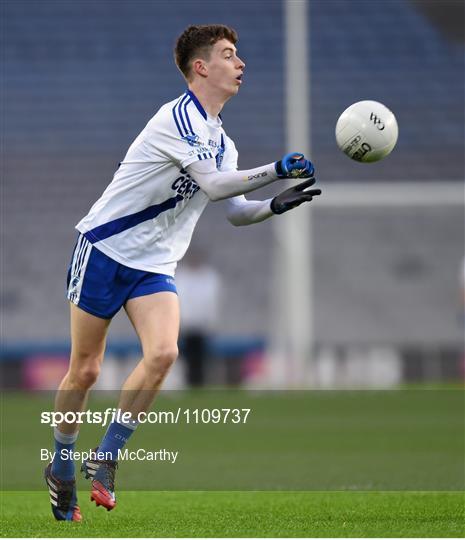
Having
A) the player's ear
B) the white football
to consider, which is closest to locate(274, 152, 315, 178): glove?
the white football

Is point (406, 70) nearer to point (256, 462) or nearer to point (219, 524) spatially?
point (256, 462)

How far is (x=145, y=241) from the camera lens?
575 centimetres

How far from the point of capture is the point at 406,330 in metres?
18.1

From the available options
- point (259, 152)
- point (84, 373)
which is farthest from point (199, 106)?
point (259, 152)

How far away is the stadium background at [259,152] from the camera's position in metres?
18.2

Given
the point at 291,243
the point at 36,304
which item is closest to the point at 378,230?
the point at 291,243

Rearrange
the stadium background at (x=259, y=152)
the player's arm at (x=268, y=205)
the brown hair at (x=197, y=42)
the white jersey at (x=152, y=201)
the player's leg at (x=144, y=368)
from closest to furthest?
1. the player's arm at (x=268, y=205)
2. the player's leg at (x=144, y=368)
3. the white jersey at (x=152, y=201)
4. the brown hair at (x=197, y=42)
5. the stadium background at (x=259, y=152)

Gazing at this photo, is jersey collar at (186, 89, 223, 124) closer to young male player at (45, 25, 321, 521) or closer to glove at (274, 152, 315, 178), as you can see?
young male player at (45, 25, 321, 521)

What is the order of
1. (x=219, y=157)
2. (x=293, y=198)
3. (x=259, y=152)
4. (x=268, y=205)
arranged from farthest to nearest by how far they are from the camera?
1. (x=259, y=152)
2. (x=219, y=157)
3. (x=268, y=205)
4. (x=293, y=198)

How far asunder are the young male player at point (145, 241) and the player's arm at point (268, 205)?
12 mm

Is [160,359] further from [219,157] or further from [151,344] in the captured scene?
[219,157]

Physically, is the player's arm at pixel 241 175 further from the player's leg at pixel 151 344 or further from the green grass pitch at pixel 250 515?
the green grass pitch at pixel 250 515

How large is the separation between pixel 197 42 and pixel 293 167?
0.91 metres

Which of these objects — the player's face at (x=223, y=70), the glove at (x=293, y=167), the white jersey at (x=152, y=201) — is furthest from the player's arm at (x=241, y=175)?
the player's face at (x=223, y=70)
